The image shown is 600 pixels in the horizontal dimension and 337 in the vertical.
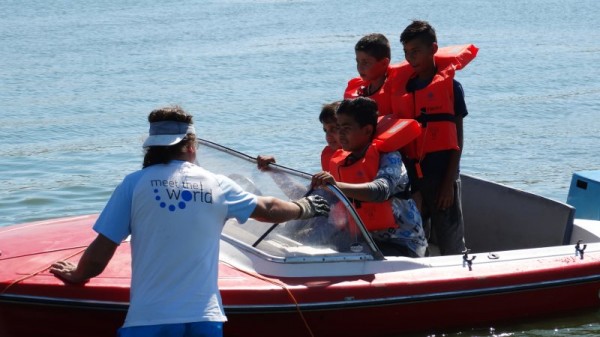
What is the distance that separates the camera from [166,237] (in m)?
3.87

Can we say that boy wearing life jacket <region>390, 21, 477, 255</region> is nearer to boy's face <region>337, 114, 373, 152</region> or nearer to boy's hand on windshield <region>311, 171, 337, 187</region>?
boy's face <region>337, 114, 373, 152</region>

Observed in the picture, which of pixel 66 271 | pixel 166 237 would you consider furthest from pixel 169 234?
pixel 66 271

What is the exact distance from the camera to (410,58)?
5.84 m

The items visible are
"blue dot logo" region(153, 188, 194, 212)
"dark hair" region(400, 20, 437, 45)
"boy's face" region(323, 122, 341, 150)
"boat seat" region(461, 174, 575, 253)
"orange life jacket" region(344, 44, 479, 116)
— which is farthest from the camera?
"boat seat" region(461, 174, 575, 253)

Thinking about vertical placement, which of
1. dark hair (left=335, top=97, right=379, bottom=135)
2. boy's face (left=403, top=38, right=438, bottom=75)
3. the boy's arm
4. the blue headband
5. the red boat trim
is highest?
boy's face (left=403, top=38, right=438, bottom=75)

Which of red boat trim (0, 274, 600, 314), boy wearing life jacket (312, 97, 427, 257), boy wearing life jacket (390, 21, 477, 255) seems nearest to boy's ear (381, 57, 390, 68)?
boy wearing life jacket (390, 21, 477, 255)

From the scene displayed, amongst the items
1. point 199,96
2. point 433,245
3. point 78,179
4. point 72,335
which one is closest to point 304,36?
point 199,96

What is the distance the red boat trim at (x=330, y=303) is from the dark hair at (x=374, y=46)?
4.83 feet

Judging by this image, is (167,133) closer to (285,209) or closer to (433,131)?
(285,209)

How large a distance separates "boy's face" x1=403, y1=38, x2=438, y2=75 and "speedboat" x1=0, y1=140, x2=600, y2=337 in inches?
43.6

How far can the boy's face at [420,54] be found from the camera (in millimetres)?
5773

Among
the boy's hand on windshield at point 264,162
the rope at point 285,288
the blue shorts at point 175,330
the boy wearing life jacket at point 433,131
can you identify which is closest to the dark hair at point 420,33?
the boy wearing life jacket at point 433,131

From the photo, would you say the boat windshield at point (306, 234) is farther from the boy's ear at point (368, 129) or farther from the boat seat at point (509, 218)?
the boat seat at point (509, 218)

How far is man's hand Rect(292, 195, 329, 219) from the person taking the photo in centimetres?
443
